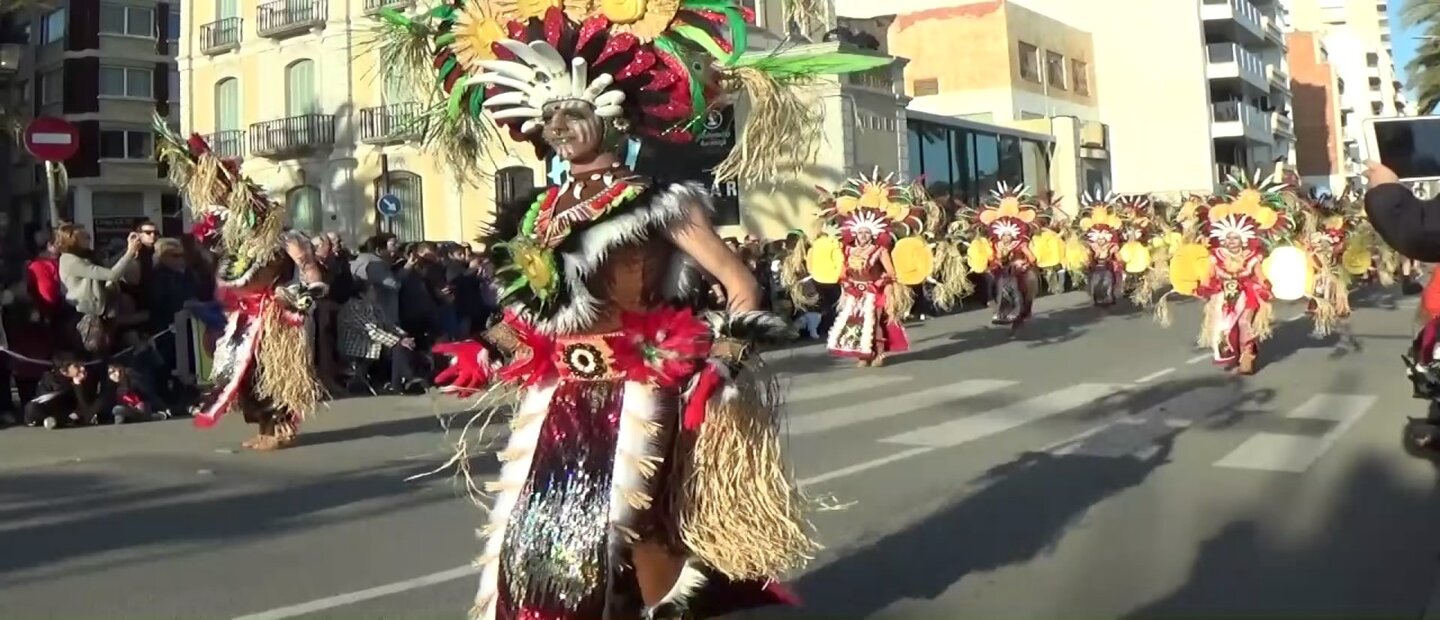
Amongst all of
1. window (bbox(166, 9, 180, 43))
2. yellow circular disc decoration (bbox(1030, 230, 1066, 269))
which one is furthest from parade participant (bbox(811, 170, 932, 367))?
window (bbox(166, 9, 180, 43))

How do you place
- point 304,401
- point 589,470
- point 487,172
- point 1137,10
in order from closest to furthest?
point 589,470
point 487,172
point 304,401
point 1137,10

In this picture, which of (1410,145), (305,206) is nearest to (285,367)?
(1410,145)

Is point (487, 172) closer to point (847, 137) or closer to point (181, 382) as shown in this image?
point (181, 382)

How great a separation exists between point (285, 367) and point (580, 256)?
5.63 meters

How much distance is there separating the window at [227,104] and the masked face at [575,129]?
31708mm

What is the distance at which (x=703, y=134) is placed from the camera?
434cm

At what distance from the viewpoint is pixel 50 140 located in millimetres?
11578

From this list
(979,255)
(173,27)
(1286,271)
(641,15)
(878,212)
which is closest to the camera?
(641,15)

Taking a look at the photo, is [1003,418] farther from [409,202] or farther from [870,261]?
[409,202]

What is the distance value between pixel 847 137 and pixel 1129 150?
2793cm

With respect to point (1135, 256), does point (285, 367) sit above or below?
below

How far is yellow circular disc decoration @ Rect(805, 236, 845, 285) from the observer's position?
1479 centimetres

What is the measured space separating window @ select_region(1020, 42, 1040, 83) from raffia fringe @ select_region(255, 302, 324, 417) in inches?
1450

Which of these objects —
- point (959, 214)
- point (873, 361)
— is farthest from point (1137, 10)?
point (873, 361)
